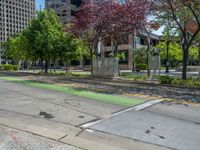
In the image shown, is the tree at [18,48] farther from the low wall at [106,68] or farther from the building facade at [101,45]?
the building facade at [101,45]

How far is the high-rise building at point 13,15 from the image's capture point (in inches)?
6658

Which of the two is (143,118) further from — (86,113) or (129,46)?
(129,46)

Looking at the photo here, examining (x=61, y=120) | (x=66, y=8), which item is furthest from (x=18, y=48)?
(x=61, y=120)

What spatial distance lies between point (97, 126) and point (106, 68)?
21.4 meters

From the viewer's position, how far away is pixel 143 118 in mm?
9078

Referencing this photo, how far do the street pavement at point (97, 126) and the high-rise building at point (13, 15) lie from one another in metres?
161

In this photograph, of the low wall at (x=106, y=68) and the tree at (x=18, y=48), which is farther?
the tree at (x=18, y=48)

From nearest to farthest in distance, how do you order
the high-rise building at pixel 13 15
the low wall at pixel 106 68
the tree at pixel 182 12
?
the tree at pixel 182 12 < the low wall at pixel 106 68 < the high-rise building at pixel 13 15

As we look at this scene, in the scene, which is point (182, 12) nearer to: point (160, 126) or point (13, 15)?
point (160, 126)

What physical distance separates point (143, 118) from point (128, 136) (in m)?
2.08

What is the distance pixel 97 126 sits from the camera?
7961 millimetres

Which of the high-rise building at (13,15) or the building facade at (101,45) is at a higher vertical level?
the high-rise building at (13,15)

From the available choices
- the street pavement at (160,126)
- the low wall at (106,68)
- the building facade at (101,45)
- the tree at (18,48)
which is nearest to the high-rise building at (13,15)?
the building facade at (101,45)

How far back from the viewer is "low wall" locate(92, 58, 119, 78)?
94.4ft
